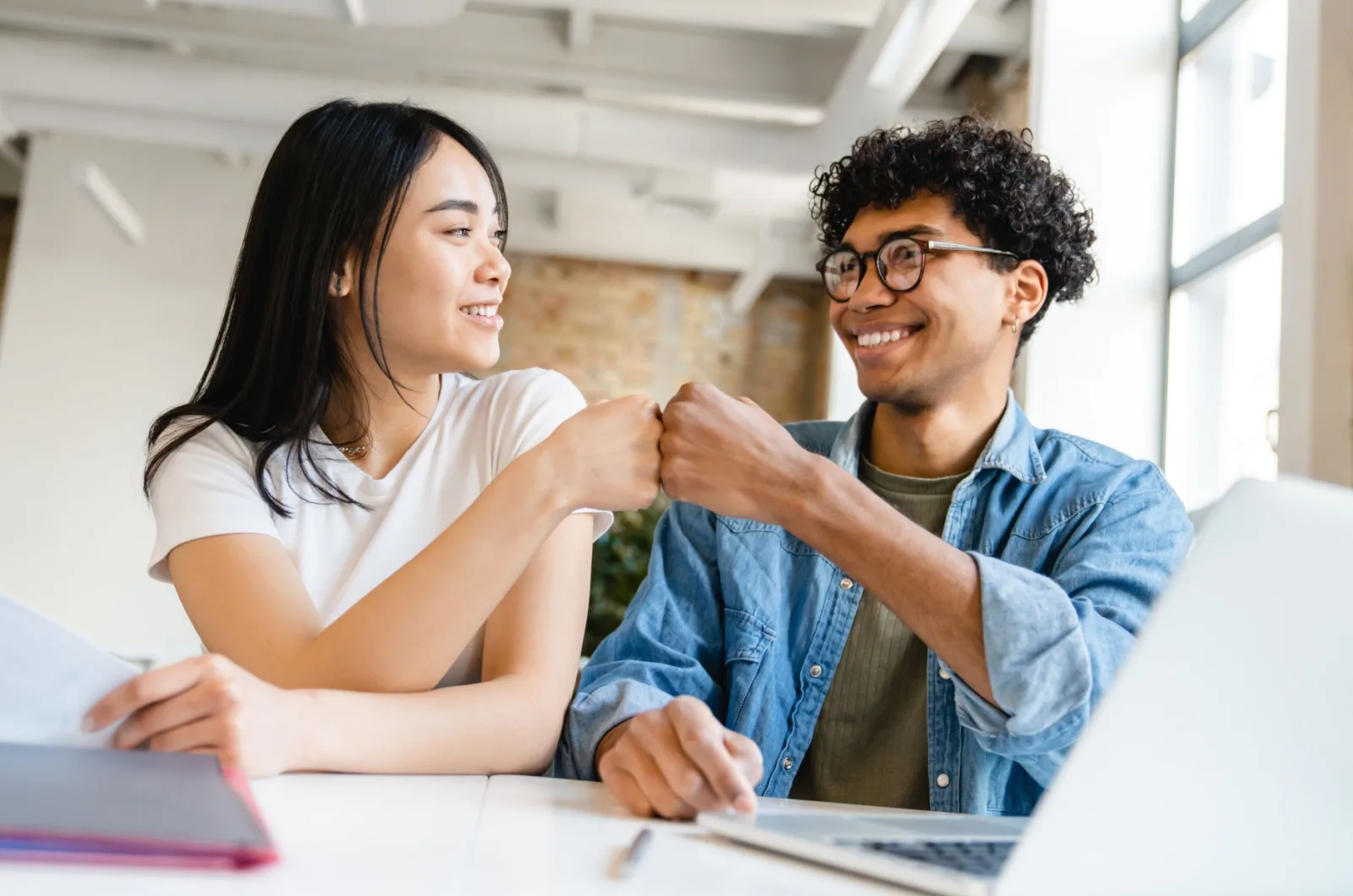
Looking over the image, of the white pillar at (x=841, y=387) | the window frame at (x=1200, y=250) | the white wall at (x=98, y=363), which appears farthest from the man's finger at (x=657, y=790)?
the white pillar at (x=841, y=387)

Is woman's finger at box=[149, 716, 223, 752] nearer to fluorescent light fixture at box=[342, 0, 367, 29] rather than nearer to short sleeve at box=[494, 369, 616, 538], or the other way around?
short sleeve at box=[494, 369, 616, 538]

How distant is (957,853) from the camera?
0.75 metres

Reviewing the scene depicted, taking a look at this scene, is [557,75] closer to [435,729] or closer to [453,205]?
[453,205]

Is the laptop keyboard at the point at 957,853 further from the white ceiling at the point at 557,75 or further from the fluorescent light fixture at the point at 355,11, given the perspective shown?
the white ceiling at the point at 557,75

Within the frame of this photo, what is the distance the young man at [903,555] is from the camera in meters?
1.19

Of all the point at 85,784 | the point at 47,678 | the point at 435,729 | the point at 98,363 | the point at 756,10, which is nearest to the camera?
the point at 85,784

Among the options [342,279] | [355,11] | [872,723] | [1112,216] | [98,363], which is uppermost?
[355,11]

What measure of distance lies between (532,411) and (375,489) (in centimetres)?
23

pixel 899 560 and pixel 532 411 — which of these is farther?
pixel 532 411

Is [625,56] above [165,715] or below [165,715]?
above

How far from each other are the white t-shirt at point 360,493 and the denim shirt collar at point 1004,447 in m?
0.41

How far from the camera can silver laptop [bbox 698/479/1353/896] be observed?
58 cm

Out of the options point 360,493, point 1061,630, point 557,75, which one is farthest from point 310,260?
point 557,75

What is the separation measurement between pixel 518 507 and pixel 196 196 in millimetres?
6463
